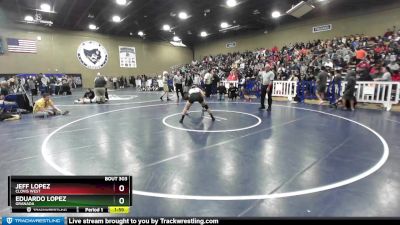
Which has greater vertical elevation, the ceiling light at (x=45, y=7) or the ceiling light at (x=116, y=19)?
the ceiling light at (x=116, y=19)

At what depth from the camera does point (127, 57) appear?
99.7 feet

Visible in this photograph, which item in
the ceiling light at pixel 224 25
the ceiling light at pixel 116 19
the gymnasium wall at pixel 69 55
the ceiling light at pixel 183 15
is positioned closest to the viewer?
the ceiling light at pixel 183 15

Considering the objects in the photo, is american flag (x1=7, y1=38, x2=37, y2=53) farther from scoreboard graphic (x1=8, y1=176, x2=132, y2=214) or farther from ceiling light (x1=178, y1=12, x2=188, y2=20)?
scoreboard graphic (x1=8, y1=176, x2=132, y2=214)

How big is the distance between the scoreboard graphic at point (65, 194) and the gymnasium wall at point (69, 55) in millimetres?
26111

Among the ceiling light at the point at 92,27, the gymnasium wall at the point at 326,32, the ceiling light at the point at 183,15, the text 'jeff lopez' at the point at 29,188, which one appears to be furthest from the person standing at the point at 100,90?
the gymnasium wall at the point at 326,32

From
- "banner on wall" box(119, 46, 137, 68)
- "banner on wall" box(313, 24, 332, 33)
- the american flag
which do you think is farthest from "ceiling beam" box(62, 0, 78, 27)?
"banner on wall" box(313, 24, 332, 33)

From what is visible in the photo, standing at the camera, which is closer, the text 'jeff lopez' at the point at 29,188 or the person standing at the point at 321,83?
the text 'jeff lopez' at the point at 29,188

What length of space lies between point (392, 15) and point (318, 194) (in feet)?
67.0

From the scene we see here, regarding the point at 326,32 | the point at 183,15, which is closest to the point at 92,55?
the point at 183,15

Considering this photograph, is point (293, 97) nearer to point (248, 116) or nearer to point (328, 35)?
point (248, 116)

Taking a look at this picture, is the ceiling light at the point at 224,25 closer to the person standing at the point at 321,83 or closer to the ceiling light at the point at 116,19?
the ceiling light at the point at 116,19

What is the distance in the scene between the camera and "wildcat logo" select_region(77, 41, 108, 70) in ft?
87.0

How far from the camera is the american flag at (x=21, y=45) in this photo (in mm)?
21875

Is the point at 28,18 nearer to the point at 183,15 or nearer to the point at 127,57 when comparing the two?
the point at 127,57
